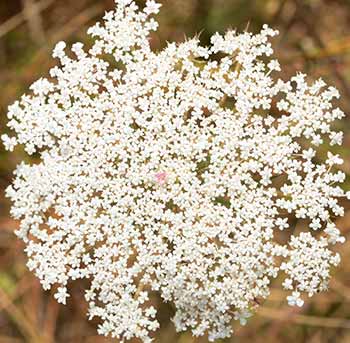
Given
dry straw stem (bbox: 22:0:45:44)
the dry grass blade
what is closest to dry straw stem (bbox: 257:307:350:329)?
dry straw stem (bbox: 22:0:45:44)

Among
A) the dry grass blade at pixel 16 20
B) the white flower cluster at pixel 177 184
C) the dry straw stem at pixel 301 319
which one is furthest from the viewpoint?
the dry straw stem at pixel 301 319

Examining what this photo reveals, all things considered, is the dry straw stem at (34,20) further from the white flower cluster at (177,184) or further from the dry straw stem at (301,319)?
the dry straw stem at (301,319)

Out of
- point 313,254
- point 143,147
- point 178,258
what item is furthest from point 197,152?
point 313,254

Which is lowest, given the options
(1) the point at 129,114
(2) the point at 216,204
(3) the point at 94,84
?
(2) the point at 216,204

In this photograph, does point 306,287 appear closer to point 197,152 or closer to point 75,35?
point 197,152

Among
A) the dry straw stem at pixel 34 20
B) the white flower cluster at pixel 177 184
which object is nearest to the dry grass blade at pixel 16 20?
the dry straw stem at pixel 34 20

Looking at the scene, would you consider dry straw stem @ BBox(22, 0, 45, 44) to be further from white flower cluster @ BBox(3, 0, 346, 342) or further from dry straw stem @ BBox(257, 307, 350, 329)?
dry straw stem @ BBox(257, 307, 350, 329)

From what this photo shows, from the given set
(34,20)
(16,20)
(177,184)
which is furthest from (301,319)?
(16,20)
